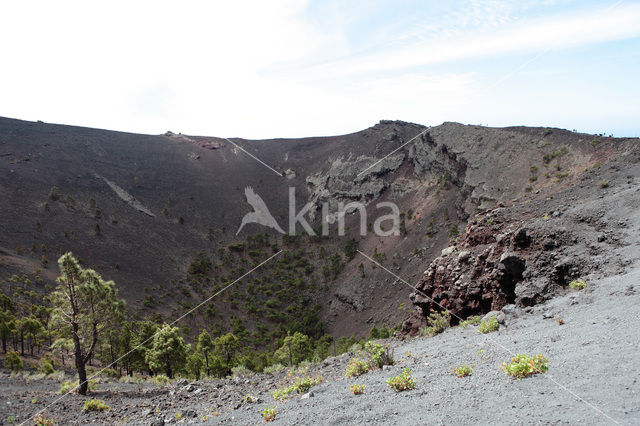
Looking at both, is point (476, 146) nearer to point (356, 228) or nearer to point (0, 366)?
point (356, 228)

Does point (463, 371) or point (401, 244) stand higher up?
point (463, 371)

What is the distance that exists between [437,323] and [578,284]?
5023 mm

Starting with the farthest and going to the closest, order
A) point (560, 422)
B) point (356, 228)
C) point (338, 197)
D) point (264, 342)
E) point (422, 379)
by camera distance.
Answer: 1. point (338, 197)
2. point (356, 228)
3. point (264, 342)
4. point (422, 379)
5. point (560, 422)

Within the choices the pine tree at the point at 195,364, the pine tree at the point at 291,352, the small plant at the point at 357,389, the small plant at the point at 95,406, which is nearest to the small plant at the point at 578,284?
the small plant at the point at 357,389

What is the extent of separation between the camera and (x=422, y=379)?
24.6 ft

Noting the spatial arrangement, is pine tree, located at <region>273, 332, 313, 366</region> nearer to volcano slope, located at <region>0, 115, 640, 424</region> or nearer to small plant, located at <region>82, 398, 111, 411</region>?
volcano slope, located at <region>0, 115, 640, 424</region>

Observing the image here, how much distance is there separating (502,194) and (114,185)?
56.6 metres

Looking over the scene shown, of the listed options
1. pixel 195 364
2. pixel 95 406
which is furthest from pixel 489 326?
pixel 195 364

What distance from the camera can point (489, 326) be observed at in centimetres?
1002

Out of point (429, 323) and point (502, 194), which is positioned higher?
point (502, 194)

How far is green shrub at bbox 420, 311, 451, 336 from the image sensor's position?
1354cm

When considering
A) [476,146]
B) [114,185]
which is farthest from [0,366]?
[114,185]

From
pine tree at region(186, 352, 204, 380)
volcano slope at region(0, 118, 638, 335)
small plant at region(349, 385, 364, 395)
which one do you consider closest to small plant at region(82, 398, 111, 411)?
small plant at region(349, 385, 364, 395)

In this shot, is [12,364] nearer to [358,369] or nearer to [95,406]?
[95,406]
